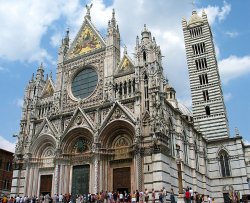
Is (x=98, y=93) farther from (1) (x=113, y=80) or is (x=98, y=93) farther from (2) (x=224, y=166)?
(2) (x=224, y=166)

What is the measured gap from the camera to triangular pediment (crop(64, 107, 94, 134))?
2516 centimetres

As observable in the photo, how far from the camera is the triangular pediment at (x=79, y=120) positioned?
990 inches

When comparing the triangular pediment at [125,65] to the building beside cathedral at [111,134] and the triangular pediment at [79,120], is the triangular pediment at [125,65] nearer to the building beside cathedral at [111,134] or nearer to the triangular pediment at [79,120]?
the building beside cathedral at [111,134]

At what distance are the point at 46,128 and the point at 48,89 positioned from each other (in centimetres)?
515

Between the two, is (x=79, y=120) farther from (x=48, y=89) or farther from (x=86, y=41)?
(x=86, y=41)

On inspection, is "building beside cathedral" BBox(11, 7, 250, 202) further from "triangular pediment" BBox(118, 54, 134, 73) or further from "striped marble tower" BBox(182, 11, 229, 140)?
"striped marble tower" BBox(182, 11, 229, 140)

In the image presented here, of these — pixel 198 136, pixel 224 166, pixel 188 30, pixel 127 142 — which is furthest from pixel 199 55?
pixel 127 142

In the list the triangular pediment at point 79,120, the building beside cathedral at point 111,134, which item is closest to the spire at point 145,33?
the building beside cathedral at point 111,134

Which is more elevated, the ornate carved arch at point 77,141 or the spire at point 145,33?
the spire at point 145,33

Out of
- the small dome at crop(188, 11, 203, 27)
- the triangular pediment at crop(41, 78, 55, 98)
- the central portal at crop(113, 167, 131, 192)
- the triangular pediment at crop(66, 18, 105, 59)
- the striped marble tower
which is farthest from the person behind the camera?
the small dome at crop(188, 11, 203, 27)

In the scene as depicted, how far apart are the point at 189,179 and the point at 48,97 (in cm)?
1661

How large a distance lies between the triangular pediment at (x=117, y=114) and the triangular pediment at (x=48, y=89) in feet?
29.3

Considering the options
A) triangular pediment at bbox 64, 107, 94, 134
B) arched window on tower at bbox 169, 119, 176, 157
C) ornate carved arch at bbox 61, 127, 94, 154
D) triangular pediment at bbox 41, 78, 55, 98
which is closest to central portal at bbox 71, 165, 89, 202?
ornate carved arch at bbox 61, 127, 94, 154

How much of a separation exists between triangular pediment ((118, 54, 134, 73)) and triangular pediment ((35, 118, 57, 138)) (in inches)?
333
